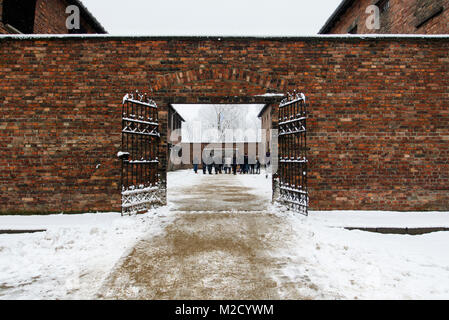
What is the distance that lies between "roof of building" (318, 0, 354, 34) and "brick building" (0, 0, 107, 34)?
11.1m

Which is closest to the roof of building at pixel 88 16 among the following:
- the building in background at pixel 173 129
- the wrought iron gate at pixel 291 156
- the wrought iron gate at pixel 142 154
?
the wrought iron gate at pixel 142 154

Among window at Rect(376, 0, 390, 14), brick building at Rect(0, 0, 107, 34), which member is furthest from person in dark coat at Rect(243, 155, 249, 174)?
brick building at Rect(0, 0, 107, 34)

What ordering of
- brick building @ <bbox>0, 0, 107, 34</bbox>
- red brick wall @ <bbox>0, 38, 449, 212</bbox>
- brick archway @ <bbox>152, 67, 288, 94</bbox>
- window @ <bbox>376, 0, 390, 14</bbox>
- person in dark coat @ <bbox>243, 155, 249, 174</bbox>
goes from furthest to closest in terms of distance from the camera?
1. person in dark coat @ <bbox>243, 155, 249, 174</bbox>
2. window @ <bbox>376, 0, 390, 14</bbox>
3. brick building @ <bbox>0, 0, 107, 34</bbox>
4. brick archway @ <bbox>152, 67, 288, 94</bbox>
5. red brick wall @ <bbox>0, 38, 449, 212</bbox>

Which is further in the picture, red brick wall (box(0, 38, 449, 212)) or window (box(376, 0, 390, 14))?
window (box(376, 0, 390, 14))

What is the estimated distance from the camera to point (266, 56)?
218 inches

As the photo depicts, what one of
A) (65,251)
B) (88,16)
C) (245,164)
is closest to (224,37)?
(65,251)

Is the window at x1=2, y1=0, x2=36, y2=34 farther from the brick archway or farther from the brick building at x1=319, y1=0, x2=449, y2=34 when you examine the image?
the brick building at x1=319, y1=0, x2=449, y2=34

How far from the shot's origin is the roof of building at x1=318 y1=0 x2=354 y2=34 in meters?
11.1

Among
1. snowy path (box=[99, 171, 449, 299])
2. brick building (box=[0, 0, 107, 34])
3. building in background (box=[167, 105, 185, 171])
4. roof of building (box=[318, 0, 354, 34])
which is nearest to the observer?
snowy path (box=[99, 171, 449, 299])

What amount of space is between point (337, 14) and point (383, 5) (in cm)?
260

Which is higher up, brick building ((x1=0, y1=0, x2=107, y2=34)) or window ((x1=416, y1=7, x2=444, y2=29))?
brick building ((x1=0, y1=0, x2=107, y2=34))

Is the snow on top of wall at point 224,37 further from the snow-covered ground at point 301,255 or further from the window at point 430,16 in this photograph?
the snow-covered ground at point 301,255

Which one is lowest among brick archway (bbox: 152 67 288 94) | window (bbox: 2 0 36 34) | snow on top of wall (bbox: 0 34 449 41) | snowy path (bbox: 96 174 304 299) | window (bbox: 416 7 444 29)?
snowy path (bbox: 96 174 304 299)

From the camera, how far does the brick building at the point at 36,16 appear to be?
25.0 feet
